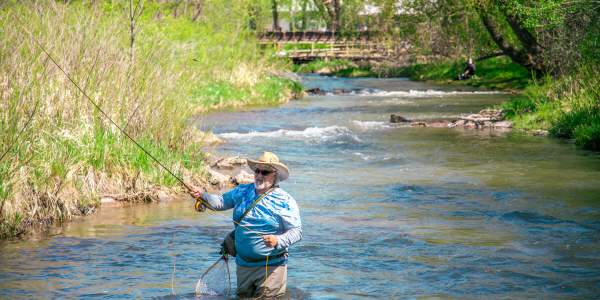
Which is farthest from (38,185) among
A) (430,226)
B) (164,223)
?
(430,226)

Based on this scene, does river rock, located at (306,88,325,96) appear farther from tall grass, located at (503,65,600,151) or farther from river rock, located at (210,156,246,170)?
river rock, located at (210,156,246,170)

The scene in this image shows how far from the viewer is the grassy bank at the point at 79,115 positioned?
1224 cm

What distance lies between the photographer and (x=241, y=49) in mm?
38781

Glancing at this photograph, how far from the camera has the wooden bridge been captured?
61.0m

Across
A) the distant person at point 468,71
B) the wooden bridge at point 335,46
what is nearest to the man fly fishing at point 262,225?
→ the distant person at point 468,71

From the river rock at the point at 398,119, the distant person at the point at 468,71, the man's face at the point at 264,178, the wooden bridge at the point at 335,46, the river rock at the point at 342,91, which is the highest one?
the wooden bridge at the point at 335,46

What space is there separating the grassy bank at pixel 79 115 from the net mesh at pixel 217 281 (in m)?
3.53

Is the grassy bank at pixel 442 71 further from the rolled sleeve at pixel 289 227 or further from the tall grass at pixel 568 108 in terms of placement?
the rolled sleeve at pixel 289 227

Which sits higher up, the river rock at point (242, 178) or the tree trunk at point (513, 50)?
the tree trunk at point (513, 50)

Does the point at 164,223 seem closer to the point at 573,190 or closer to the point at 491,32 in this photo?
the point at 573,190

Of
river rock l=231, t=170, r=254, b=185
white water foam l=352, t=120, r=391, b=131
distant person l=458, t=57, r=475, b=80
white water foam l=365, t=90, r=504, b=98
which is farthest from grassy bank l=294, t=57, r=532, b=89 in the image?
river rock l=231, t=170, r=254, b=185

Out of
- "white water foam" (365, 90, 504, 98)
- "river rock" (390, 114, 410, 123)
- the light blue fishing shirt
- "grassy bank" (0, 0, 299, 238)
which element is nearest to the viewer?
the light blue fishing shirt

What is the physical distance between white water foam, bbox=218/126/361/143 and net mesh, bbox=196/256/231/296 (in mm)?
14922

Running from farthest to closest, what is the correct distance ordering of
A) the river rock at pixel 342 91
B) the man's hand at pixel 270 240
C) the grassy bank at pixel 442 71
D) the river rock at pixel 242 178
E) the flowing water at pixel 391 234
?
1. the grassy bank at pixel 442 71
2. the river rock at pixel 342 91
3. the river rock at pixel 242 178
4. the flowing water at pixel 391 234
5. the man's hand at pixel 270 240
